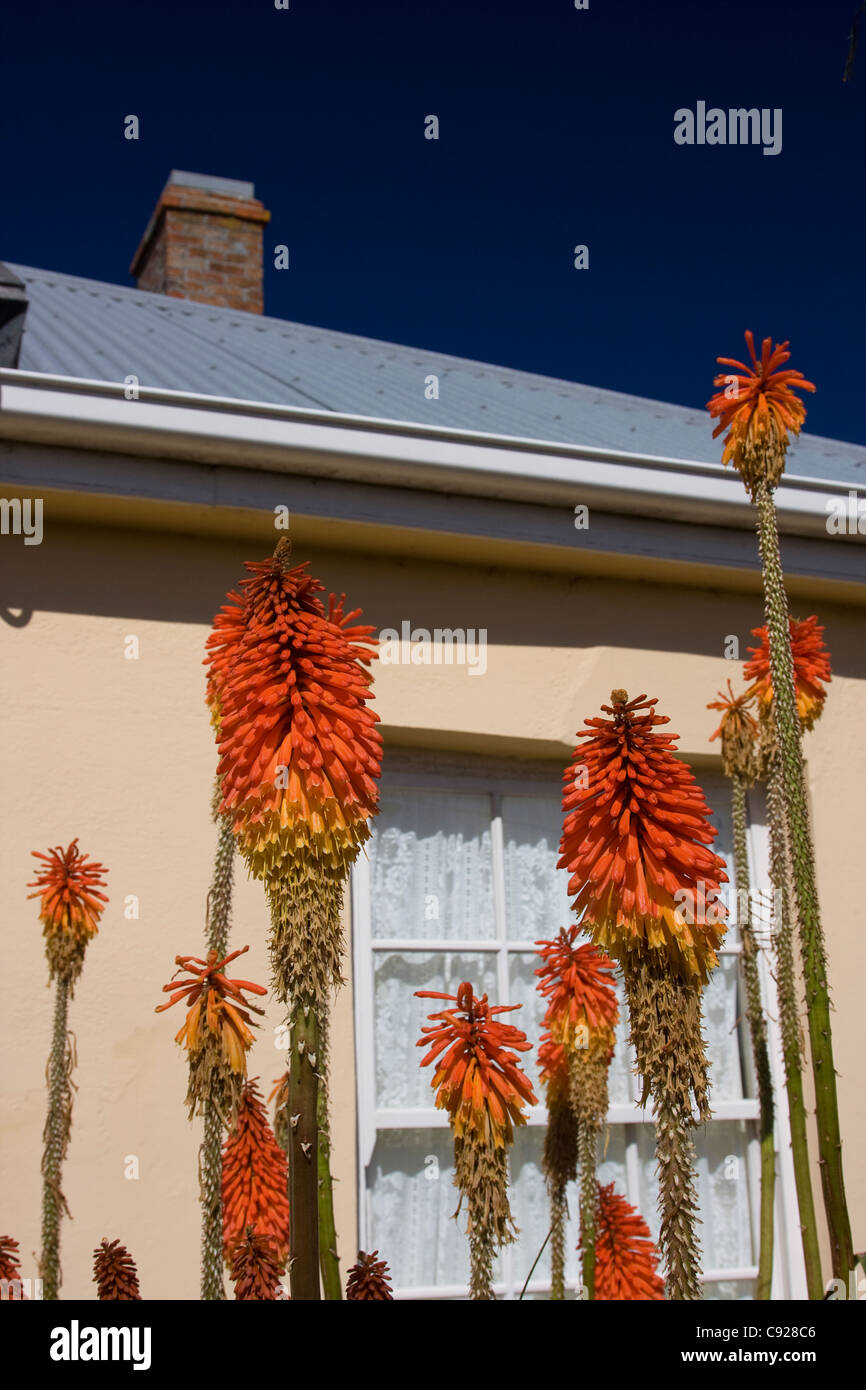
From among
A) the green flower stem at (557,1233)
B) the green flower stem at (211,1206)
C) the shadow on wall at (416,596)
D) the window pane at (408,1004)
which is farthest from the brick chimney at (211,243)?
the green flower stem at (211,1206)

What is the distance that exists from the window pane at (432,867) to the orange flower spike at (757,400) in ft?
8.54

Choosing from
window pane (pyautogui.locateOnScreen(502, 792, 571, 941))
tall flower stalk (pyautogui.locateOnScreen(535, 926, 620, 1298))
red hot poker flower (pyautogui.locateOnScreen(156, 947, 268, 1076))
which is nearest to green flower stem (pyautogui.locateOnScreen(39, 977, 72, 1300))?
red hot poker flower (pyautogui.locateOnScreen(156, 947, 268, 1076))

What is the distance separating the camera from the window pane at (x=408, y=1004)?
5.20m

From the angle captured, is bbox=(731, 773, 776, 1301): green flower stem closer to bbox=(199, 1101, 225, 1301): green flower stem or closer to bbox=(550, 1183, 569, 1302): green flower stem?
bbox=(550, 1183, 569, 1302): green flower stem

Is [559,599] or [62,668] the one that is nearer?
[62,668]

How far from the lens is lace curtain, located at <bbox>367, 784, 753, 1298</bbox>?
16.8 ft

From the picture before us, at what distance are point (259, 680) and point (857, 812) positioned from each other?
14.2ft

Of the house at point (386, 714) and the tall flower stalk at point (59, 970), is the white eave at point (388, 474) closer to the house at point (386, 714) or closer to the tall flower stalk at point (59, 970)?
the house at point (386, 714)

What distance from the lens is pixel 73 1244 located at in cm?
441

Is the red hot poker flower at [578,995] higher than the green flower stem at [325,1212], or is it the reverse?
the red hot poker flower at [578,995]

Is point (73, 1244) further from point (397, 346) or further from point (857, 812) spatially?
point (397, 346)

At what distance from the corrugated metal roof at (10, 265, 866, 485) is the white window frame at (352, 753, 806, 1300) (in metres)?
1.63

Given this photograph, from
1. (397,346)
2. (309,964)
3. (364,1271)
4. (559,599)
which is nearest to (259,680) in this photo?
(309,964)

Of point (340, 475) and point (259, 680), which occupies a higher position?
point (340, 475)
